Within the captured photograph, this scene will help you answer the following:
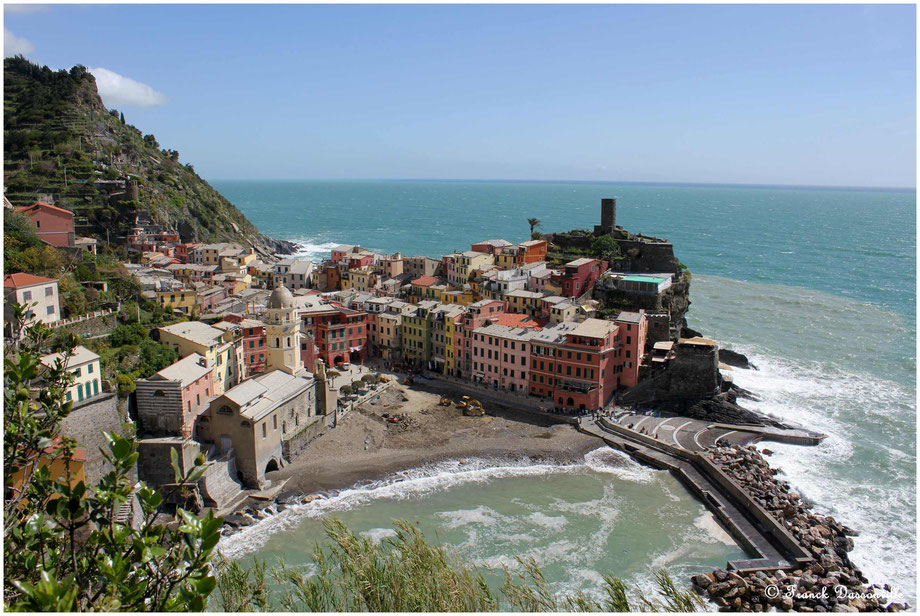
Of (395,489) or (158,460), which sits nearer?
(158,460)

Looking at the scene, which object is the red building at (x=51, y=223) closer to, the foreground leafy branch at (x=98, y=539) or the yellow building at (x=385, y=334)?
the yellow building at (x=385, y=334)

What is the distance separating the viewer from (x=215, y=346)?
41656 millimetres

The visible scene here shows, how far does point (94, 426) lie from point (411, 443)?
17887 millimetres

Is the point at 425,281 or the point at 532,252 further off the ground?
the point at 532,252

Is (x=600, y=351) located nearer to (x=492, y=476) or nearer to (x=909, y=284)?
(x=492, y=476)

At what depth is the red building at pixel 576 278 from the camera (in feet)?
199

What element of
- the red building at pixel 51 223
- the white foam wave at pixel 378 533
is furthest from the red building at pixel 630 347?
the red building at pixel 51 223

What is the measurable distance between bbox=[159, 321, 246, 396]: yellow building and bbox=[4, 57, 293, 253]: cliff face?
35.6 m

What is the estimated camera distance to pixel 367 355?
57.9 m

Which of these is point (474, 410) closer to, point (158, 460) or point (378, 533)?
point (378, 533)

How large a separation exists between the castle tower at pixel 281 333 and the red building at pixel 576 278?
1024 inches

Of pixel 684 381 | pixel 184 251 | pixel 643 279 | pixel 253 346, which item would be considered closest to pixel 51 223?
pixel 253 346

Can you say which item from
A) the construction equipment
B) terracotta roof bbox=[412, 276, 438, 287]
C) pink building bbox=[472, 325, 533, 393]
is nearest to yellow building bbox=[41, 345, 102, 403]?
the construction equipment

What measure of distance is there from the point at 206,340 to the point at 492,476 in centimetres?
1952
